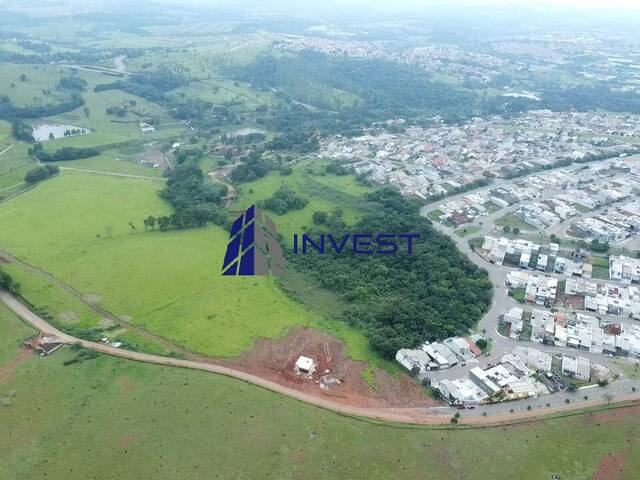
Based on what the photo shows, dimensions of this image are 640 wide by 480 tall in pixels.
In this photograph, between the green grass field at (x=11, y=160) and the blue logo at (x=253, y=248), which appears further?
the green grass field at (x=11, y=160)

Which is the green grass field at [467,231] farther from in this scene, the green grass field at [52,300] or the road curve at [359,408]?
the green grass field at [52,300]

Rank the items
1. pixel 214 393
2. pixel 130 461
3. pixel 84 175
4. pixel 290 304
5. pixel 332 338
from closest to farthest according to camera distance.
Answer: pixel 130 461 < pixel 214 393 < pixel 332 338 < pixel 290 304 < pixel 84 175

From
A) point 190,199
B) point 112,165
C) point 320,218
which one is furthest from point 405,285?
point 112,165

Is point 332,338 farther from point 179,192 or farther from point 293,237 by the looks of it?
point 179,192

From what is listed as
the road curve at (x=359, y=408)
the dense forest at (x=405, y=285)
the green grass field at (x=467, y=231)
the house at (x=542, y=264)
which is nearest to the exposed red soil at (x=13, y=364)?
the road curve at (x=359, y=408)

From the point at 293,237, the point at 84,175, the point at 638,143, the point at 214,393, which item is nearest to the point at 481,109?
the point at 638,143

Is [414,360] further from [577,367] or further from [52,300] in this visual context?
[52,300]
